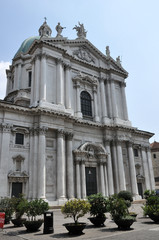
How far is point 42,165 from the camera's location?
73.6 ft

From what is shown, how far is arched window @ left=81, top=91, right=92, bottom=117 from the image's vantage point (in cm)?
3109

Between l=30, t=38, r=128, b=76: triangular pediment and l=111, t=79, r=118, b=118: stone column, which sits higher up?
l=30, t=38, r=128, b=76: triangular pediment

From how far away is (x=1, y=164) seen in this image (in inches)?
829

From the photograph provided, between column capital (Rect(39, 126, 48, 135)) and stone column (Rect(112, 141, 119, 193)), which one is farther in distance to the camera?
stone column (Rect(112, 141, 119, 193))

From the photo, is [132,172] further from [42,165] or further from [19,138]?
[19,138]

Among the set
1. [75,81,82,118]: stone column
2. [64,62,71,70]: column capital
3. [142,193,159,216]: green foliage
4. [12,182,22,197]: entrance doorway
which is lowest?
[142,193,159,216]: green foliage

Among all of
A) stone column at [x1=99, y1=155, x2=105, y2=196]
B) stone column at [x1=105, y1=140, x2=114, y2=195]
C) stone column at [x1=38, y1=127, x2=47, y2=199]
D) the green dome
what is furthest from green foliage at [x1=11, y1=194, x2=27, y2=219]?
the green dome

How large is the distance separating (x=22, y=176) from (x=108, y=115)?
16.6m

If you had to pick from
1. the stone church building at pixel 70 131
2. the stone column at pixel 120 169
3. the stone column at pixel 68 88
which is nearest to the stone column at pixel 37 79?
the stone church building at pixel 70 131

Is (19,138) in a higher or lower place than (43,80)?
lower

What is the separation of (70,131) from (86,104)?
22.8 ft

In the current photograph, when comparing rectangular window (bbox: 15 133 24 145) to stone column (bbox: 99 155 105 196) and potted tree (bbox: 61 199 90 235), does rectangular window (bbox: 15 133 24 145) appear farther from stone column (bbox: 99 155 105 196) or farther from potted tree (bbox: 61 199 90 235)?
potted tree (bbox: 61 199 90 235)

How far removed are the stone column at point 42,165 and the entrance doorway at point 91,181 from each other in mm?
6947

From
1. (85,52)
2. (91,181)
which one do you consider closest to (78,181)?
(91,181)
